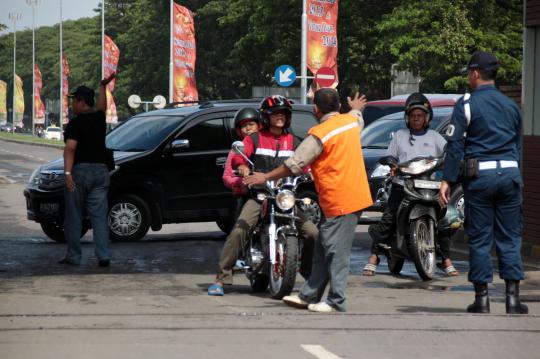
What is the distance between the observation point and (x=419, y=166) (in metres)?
12.8

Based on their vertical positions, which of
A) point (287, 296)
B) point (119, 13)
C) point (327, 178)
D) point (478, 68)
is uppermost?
point (119, 13)

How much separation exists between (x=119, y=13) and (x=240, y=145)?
92223 mm

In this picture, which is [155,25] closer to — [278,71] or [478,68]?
[278,71]

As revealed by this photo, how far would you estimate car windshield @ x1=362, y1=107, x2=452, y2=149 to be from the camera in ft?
62.2

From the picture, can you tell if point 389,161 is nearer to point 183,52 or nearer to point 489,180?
point 489,180

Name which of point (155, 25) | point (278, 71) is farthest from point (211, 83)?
point (278, 71)

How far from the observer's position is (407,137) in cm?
1291

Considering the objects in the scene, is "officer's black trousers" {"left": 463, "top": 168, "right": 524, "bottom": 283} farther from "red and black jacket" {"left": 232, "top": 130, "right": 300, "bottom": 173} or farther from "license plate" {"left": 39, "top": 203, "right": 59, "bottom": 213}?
"license plate" {"left": 39, "top": 203, "right": 59, "bottom": 213}

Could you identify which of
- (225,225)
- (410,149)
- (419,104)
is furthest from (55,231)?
(419,104)

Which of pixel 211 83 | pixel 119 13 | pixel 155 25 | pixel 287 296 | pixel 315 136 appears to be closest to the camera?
pixel 315 136

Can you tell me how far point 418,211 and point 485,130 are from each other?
3103mm

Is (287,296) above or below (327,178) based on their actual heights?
below

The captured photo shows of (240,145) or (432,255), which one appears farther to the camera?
(432,255)

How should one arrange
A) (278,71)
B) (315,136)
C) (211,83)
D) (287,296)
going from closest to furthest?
(315,136) < (287,296) < (278,71) < (211,83)
